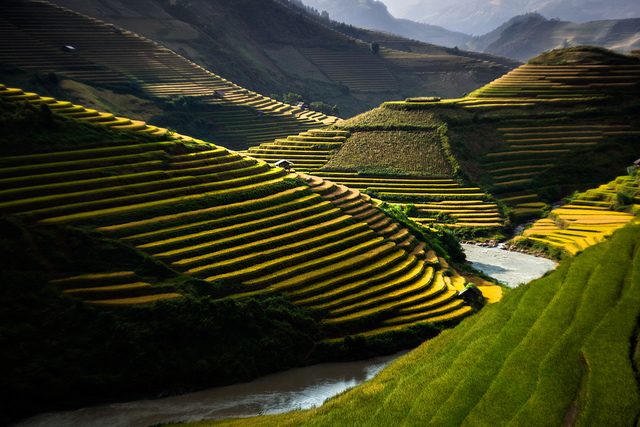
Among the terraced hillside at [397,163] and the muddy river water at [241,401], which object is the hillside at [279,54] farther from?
the muddy river water at [241,401]

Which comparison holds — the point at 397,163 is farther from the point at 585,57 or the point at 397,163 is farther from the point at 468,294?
the point at 585,57

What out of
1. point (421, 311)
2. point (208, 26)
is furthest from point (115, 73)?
point (421, 311)

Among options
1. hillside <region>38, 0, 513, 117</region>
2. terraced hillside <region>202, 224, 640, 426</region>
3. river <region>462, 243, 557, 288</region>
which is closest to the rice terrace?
terraced hillside <region>202, 224, 640, 426</region>

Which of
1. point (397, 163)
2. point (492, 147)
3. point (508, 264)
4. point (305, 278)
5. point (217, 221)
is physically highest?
point (492, 147)

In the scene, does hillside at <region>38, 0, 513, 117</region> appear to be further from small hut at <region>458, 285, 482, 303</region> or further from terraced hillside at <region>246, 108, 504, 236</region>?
small hut at <region>458, 285, 482, 303</region>

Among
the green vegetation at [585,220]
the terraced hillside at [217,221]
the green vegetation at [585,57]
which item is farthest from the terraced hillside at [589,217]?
the green vegetation at [585,57]

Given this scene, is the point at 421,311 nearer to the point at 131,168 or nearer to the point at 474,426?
the point at 474,426

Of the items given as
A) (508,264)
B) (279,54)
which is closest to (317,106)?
(279,54)
